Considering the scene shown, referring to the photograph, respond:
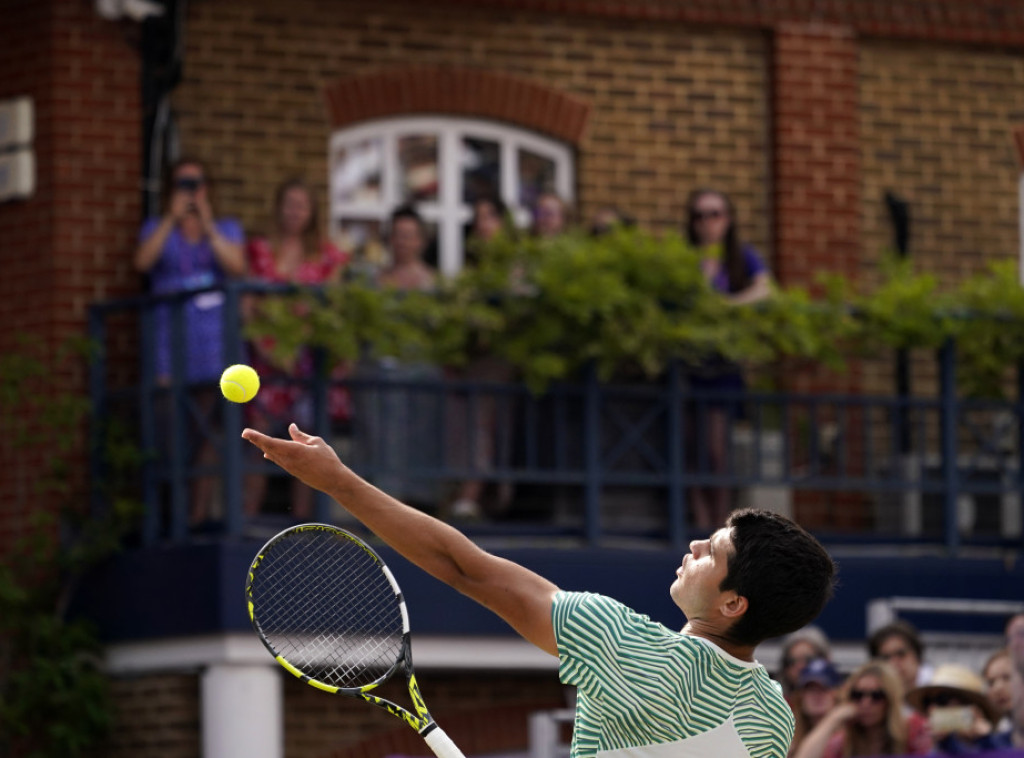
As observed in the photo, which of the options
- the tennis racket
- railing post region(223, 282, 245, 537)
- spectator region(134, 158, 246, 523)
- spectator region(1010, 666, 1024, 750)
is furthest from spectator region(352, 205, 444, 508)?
the tennis racket

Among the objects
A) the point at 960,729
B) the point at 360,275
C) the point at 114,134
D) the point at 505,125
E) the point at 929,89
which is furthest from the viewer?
the point at 929,89

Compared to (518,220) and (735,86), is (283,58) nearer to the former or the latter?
(518,220)

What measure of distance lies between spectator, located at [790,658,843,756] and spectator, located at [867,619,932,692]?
1.68 ft

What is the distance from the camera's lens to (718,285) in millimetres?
12453

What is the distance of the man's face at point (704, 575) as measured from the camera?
4.55 metres

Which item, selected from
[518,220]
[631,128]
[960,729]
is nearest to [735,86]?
[631,128]

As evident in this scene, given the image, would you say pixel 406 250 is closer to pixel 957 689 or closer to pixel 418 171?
pixel 418 171

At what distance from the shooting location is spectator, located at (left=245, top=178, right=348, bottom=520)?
11.5 m

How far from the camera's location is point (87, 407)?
39.6 feet

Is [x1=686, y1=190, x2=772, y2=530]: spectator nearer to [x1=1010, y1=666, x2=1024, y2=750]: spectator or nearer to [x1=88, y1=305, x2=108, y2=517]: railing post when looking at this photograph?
[x1=1010, y1=666, x2=1024, y2=750]: spectator

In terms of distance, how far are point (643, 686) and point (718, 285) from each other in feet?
26.7

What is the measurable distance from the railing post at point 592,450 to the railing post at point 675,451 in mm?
402

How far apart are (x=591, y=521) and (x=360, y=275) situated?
1.85 m

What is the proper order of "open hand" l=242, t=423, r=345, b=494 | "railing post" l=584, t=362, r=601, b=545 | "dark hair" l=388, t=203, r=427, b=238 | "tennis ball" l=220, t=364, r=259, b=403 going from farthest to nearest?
"dark hair" l=388, t=203, r=427, b=238, "railing post" l=584, t=362, r=601, b=545, "tennis ball" l=220, t=364, r=259, b=403, "open hand" l=242, t=423, r=345, b=494
